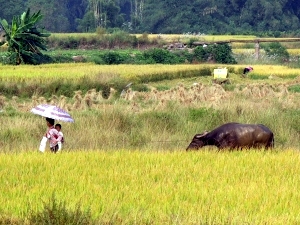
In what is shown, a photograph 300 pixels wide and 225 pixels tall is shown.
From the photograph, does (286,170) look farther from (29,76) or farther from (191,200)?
(29,76)

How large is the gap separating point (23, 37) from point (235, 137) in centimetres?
1395

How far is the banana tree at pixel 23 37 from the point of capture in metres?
21.9

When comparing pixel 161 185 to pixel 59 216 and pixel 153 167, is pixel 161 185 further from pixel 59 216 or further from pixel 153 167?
pixel 59 216

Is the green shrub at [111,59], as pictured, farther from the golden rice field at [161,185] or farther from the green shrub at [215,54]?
the golden rice field at [161,185]

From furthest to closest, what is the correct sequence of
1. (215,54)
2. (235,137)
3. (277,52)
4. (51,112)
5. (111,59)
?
1. (277,52)
2. (215,54)
3. (111,59)
4. (235,137)
5. (51,112)

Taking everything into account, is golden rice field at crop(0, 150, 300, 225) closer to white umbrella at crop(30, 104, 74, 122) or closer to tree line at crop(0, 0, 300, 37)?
white umbrella at crop(30, 104, 74, 122)

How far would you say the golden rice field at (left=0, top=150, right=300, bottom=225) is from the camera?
5.61m

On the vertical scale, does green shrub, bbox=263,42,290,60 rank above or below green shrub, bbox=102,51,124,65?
below

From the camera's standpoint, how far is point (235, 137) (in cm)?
912

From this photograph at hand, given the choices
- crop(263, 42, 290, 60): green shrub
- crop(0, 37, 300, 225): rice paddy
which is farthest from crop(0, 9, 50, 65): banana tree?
crop(263, 42, 290, 60): green shrub

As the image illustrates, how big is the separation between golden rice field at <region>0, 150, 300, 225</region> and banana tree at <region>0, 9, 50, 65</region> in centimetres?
1413

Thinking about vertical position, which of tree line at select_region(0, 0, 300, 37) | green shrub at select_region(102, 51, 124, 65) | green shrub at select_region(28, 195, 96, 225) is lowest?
tree line at select_region(0, 0, 300, 37)

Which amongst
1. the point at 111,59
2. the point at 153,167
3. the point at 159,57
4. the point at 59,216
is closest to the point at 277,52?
the point at 159,57

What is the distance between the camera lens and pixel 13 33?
22016mm
